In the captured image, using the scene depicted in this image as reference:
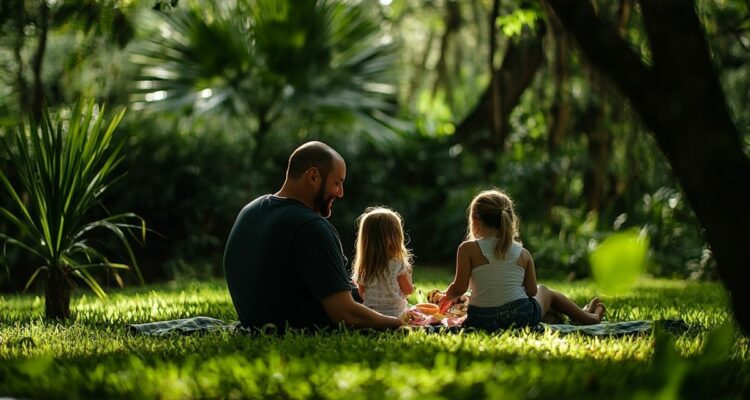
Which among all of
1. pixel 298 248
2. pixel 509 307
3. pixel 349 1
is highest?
→ pixel 349 1

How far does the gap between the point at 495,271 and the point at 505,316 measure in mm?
244

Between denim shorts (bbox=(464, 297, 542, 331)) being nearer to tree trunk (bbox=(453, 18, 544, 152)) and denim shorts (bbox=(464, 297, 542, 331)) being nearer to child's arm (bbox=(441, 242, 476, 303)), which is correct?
child's arm (bbox=(441, 242, 476, 303))

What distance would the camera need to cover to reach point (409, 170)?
47.9ft

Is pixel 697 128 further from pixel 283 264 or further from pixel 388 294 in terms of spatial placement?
pixel 388 294

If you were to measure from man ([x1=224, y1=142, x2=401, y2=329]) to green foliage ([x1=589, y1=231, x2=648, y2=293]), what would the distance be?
323 centimetres

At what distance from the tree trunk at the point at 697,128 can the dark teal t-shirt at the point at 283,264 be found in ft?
5.11

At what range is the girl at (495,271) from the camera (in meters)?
5.02

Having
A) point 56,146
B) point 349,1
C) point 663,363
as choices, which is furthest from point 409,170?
point 663,363

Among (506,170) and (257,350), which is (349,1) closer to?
(506,170)

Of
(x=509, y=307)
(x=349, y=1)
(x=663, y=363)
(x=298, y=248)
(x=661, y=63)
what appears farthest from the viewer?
(x=349, y=1)

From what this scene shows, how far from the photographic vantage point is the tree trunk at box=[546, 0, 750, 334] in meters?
3.39

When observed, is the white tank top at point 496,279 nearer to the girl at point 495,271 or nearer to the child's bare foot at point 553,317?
the girl at point 495,271

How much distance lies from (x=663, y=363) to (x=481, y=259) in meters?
2.26

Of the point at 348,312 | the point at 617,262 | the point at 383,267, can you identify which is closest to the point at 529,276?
the point at 383,267
